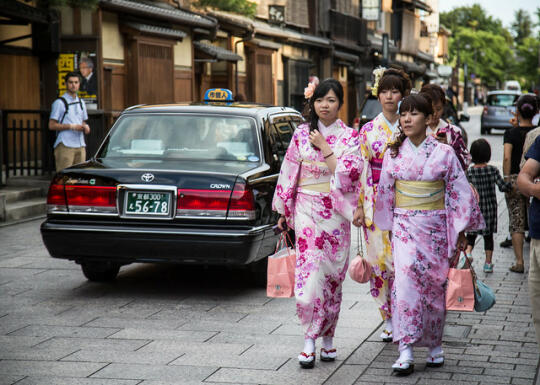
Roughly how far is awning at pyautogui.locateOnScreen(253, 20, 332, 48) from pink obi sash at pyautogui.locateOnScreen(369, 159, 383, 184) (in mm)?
20591

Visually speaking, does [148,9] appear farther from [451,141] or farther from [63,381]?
[63,381]

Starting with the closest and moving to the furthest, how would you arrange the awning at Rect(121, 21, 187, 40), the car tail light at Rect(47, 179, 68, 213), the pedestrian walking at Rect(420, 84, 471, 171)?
the pedestrian walking at Rect(420, 84, 471, 171), the car tail light at Rect(47, 179, 68, 213), the awning at Rect(121, 21, 187, 40)

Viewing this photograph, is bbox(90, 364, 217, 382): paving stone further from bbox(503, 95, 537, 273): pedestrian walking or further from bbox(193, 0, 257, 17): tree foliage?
bbox(193, 0, 257, 17): tree foliage

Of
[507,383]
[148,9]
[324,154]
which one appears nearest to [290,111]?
[324,154]

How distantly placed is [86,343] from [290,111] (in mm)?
3866

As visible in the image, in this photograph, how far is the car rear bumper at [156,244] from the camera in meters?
6.72

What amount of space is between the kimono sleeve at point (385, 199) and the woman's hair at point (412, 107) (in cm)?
7

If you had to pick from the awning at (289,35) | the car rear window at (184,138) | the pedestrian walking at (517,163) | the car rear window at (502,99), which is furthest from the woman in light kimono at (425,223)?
the car rear window at (502,99)

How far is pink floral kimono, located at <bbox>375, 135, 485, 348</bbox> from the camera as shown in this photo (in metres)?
5.16

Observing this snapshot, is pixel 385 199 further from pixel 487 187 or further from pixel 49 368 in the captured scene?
pixel 487 187

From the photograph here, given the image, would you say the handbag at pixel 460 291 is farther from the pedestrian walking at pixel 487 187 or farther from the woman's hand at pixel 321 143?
the pedestrian walking at pixel 487 187

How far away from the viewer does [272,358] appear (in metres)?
5.43

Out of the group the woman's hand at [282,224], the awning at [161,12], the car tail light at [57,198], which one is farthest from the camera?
the awning at [161,12]

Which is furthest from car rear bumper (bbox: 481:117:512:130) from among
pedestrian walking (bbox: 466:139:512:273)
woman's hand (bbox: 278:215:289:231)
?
woman's hand (bbox: 278:215:289:231)
